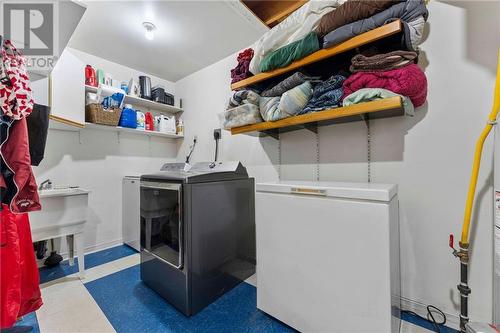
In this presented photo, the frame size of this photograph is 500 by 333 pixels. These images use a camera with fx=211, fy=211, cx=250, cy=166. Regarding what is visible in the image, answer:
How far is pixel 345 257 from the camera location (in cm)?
111

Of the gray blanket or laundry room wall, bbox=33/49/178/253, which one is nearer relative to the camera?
the gray blanket

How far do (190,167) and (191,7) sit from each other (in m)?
1.54

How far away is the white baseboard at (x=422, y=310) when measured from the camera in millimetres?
1332

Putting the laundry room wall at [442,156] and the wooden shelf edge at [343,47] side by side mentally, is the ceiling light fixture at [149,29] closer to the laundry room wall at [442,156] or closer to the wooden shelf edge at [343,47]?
the wooden shelf edge at [343,47]

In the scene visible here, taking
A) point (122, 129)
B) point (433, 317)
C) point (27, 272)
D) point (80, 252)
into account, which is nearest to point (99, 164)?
point (122, 129)

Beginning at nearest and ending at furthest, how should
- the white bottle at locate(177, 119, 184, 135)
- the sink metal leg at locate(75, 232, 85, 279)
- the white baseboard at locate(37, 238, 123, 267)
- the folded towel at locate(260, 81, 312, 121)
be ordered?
the folded towel at locate(260, 81, 312, 121) → the sink metal leg at locate(75, 232, 85, 279) → the white baseboard at locate(37, 238, 123, 267) → the white bottle at locate(177, 119, 184, 135)

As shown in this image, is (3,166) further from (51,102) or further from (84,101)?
(84,101)

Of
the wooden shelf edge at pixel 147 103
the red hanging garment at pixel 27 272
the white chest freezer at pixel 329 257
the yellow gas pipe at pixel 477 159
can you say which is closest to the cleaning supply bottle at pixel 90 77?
the wooden shelf edge at pixel 147 103

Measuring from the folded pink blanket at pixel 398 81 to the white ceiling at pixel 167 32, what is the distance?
1251 mm

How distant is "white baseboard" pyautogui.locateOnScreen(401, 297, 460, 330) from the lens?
133 centimetres

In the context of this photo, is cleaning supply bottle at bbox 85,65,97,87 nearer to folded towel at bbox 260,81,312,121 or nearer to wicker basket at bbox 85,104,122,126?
wicker basket at bbox 85,104,122,126

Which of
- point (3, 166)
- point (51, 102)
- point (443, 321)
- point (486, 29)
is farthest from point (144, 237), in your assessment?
point (486, 29)

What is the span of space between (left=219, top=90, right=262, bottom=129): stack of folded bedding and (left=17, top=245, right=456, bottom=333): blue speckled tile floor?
1.46 metres

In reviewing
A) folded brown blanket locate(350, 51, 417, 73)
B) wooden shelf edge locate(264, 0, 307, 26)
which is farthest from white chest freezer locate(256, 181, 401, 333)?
wooden shelf edge locate(264, 0, 307, 26)
